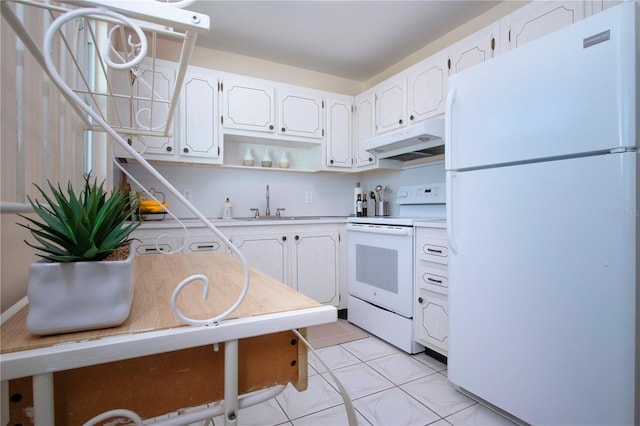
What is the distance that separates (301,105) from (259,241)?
4.37ft

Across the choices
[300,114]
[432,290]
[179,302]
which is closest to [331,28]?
[300,114]

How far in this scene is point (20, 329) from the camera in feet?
1.44

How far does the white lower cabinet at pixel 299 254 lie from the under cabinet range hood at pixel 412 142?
2.63ft

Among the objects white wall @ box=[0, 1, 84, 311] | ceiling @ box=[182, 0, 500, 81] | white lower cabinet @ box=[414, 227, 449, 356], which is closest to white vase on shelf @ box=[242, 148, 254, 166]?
ceiling @ box=[182, 0, 500, 81]

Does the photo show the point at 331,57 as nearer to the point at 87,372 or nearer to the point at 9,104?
the point at 9,104

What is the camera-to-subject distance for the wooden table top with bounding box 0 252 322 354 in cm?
42

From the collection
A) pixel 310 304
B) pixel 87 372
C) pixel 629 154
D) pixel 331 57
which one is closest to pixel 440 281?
pixel 629 154

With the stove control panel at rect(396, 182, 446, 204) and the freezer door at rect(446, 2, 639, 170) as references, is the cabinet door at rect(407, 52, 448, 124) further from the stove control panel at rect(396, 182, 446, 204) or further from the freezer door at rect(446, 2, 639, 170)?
the freezer door at rect(446, 2, 639, 170)

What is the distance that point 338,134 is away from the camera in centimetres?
308

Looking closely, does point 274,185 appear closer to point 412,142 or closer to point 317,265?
point 317,265

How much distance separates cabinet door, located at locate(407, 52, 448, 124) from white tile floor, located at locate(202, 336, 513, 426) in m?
1.75

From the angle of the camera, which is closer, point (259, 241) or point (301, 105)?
point (259, 241)

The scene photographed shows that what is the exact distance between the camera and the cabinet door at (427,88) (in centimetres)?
224

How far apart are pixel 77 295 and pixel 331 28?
8.80 feet
